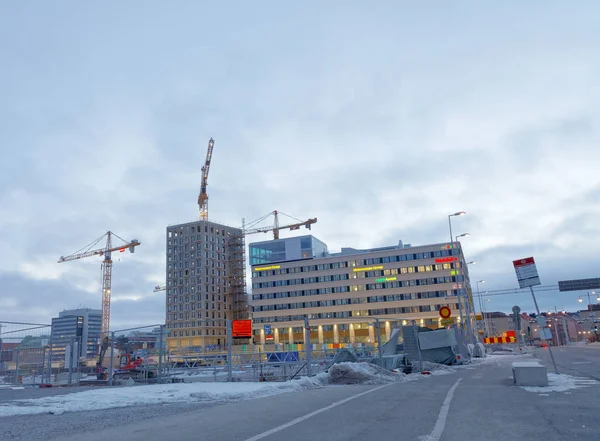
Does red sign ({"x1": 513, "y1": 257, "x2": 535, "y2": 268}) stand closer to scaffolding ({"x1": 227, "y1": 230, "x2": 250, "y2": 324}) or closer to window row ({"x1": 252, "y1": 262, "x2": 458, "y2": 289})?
window row ({"x1": 252, "y1": 262, "x2": 458, "y2": 289})

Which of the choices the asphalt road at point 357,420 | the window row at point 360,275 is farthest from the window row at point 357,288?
the asphalt road at point 357,420

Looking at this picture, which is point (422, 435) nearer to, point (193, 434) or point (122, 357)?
point (193, 434)

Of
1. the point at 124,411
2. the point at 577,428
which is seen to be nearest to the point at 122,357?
the point at 124,411

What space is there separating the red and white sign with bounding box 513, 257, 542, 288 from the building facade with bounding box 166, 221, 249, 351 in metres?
131

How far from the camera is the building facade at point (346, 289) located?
108 meters

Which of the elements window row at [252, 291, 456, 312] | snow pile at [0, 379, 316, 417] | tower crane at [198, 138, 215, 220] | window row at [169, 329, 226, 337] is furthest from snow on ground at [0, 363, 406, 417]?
tower crane at [198, 138, 215, 220]

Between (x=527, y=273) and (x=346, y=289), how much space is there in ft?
318

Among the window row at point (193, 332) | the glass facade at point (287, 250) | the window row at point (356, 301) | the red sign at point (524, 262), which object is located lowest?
the red sign at point (524, 262)

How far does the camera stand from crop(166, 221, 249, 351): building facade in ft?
479

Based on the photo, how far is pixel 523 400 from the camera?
12.1 m

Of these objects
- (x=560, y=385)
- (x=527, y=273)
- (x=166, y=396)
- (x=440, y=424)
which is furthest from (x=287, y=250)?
(x=440, y=424)

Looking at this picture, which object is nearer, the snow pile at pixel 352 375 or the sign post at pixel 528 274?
the snow pile at pixel 352 375

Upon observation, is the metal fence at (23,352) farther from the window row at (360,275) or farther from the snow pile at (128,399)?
the window row at (360,275)

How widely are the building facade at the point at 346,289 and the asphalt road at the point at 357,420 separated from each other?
299 ft
